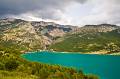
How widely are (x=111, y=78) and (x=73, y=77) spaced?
48.1 m

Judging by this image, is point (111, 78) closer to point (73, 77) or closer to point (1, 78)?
→ point (73, 77)

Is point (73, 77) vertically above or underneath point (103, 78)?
above

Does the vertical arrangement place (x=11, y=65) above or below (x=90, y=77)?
above

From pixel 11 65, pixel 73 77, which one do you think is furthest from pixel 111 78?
pixel 11 65

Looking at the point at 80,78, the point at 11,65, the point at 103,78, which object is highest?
the point at 11,65

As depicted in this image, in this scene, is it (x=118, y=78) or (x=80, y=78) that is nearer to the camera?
(x=80, y=78)

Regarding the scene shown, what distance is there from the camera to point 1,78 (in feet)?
93.9

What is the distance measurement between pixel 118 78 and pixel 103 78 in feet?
27.6

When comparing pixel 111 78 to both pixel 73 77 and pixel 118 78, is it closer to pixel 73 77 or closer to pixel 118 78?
pixel 118 78

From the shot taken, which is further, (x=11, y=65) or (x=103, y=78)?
(x=103, y=78)

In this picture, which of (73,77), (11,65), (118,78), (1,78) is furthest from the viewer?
(118,78)

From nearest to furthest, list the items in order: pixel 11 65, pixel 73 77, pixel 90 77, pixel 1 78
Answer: pixel 1 78, pixel 11 65, pixel 73 77, pixel 90 77

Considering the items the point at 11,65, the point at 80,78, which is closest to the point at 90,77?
the point at 80,78

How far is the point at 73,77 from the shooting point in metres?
84.3
